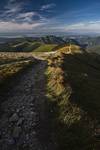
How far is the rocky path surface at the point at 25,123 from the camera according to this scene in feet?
47.9

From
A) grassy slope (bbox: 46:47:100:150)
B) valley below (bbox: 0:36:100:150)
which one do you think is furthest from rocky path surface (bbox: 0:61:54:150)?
grassy slope (bbox: 46:47:100:150)

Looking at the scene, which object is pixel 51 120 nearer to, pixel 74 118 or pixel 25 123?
pixel 74 118

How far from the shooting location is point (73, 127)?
16.0 meters

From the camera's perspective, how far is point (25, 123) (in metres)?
17.5

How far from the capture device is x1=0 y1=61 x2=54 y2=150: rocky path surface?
14609 mm

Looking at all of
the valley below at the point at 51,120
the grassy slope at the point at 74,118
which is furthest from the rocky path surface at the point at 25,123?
the grassy slope at the point at 74,118

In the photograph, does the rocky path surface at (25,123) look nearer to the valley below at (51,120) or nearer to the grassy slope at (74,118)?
the valley below at (51,120)

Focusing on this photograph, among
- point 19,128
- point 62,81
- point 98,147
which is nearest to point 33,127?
point 19,128

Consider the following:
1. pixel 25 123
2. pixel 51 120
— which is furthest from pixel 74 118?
pixel 25 123

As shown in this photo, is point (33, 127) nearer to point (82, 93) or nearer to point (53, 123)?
point (53, 123)

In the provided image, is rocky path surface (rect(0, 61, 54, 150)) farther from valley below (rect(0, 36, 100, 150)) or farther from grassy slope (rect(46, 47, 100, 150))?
grassy slope (rect(46, 47, 100, 150))

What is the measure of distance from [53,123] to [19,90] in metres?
11.4

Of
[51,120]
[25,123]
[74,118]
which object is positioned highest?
[74,118]

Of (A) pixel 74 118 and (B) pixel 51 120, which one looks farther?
(B) pixel 51 120
